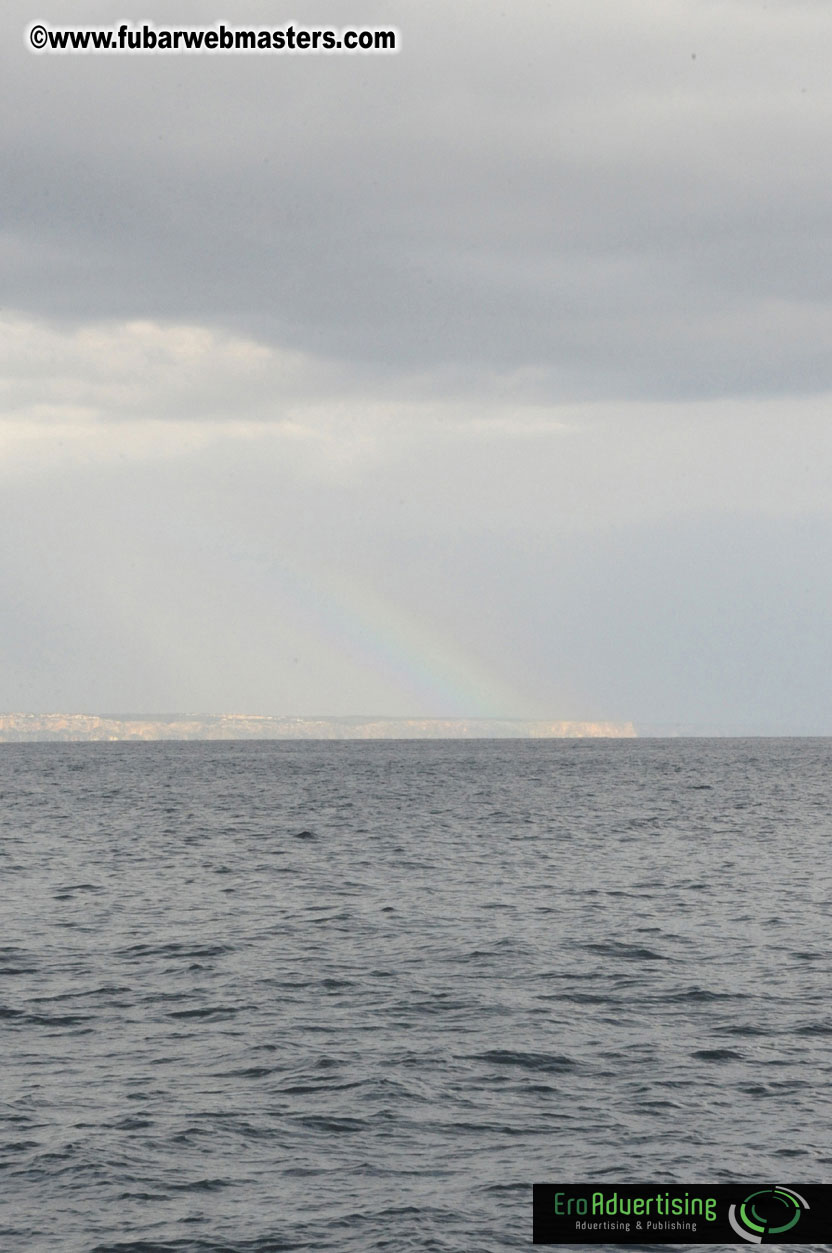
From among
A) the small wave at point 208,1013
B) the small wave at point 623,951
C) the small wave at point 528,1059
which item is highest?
the small wave at point 208,1013

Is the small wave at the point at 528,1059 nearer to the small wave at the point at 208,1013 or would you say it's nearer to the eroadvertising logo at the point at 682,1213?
the eroadvertising logo at the point at 682,1213

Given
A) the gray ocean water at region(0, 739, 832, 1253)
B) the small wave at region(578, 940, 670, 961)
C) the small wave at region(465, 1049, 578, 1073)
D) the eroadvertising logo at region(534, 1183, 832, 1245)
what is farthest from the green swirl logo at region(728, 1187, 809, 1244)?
the small wave at region(578, 940, 670, 961)

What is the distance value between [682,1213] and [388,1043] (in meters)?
10.4

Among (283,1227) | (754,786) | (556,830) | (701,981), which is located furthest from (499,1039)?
(754,786)

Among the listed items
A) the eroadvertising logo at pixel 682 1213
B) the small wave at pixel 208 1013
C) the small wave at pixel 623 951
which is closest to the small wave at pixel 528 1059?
the eroadvertising logo at pixel 682 1213

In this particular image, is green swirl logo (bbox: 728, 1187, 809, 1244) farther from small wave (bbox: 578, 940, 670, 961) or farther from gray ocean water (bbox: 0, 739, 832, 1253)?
small wave (bbox: 578, 940, 670, 961)

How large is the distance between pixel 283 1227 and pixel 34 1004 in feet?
51.7

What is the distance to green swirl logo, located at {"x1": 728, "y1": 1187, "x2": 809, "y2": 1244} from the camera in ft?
62.4

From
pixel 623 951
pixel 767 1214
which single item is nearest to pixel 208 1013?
pixel 623 951

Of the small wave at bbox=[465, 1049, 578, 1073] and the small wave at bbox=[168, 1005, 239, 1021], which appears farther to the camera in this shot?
the small wave at bbox=[168, 1005, 239, 1021]

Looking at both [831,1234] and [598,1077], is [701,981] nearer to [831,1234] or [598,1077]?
[598,1077]

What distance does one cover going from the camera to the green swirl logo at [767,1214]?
19.0 m

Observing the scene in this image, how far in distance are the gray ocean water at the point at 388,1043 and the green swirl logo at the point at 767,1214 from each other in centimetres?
70

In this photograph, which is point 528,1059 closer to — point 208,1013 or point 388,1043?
point 388,1043
